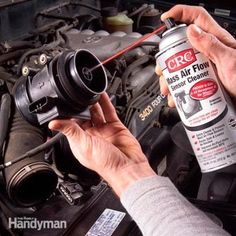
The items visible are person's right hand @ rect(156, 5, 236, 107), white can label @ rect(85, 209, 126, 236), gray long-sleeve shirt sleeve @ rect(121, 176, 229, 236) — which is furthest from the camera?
white can label @ rect(85, 209, 126, 236)

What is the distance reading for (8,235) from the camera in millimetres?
944

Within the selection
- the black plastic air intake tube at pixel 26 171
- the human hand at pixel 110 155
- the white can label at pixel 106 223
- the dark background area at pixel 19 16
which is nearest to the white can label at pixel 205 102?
the human hand at pixel 110 155

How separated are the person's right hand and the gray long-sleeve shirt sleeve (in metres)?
0.28

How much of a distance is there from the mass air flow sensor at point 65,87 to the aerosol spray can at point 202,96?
0.54 feet

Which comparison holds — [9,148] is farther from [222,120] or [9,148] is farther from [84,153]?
[222,120]

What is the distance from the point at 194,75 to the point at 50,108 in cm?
31

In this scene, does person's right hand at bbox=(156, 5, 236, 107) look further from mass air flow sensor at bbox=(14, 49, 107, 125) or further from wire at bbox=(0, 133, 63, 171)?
wire at bbox=(0, 133, 63, 171)

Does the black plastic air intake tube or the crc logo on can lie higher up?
the crc logo on can

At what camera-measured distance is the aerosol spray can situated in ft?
2.51

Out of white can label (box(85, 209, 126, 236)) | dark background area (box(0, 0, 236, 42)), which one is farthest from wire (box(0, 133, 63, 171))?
dark background area (box(0, 0, 236, 42))

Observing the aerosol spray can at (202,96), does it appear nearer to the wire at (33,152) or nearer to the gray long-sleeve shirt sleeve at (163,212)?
the gray long-sleeve shirt sleeve at (163,212)

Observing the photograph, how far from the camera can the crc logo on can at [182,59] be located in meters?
0.76

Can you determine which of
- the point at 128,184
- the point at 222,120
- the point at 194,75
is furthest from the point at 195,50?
the point at 128,184

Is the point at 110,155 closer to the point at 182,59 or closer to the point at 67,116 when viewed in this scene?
the point at 67,116
